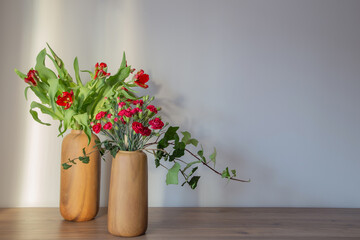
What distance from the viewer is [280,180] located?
1.29 m

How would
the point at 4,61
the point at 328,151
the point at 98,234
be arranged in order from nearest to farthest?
1. the point at 98,234
2. the point at 4,61
3. the point at 328,151

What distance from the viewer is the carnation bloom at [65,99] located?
3.18 feet

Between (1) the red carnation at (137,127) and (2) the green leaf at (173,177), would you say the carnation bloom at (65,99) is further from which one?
(2) the green leaf at (173,177)

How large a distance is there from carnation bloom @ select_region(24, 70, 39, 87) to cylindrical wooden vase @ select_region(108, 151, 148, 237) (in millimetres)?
333

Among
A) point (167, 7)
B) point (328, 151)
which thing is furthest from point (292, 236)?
point (167, 7)

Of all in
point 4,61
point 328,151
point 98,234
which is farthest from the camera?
point 328,151

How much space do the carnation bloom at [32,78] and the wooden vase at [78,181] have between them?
0.61 ft

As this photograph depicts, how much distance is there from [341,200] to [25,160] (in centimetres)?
115

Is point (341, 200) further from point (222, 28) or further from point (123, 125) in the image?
point (123, 125)

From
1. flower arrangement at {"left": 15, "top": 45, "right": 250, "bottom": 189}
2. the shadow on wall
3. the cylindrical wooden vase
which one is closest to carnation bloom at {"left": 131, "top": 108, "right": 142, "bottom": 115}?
flower arrangement at {"left": 15, "top": 45, "right": 250, "bottom": 189}

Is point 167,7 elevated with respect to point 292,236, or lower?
elevated

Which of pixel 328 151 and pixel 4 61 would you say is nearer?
pixel 4 61

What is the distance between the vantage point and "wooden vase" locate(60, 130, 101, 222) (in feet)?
3.39

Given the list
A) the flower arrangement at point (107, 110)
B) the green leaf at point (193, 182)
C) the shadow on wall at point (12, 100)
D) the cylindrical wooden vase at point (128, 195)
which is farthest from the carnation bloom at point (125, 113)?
the shadow on wall at point (12, 100)
